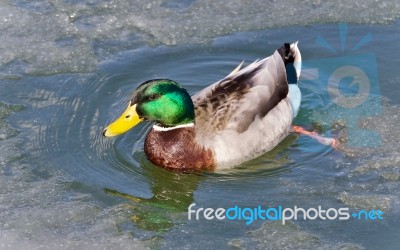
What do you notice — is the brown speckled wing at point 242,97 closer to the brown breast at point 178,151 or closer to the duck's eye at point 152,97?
the brown breast at point 178,151

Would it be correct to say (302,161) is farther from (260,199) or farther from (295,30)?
(295,30)

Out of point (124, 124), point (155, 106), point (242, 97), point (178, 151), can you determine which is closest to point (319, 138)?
point (242, 97)

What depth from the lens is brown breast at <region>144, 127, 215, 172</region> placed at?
666cm

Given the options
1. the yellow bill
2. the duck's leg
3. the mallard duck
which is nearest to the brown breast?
the mallard duck

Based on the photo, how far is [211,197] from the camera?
6277 millimetres

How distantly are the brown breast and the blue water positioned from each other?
7cm

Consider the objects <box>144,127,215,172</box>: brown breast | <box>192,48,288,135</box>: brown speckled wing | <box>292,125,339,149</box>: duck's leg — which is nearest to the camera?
<box>144,127,215,172</box>: brown breast

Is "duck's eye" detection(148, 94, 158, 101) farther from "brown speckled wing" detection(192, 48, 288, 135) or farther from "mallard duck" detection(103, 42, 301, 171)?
"brown speckled wing" detection(192, 48, 288, 135)

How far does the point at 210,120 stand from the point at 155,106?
461mm

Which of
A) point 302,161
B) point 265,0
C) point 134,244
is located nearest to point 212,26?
point 265,0

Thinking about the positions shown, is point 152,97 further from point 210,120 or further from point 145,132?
point 145,132

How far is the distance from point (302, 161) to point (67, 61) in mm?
2409

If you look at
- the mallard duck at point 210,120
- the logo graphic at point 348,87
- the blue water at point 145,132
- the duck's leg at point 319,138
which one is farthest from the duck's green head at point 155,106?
the logo graphic at point 348,87

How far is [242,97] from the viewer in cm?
688
